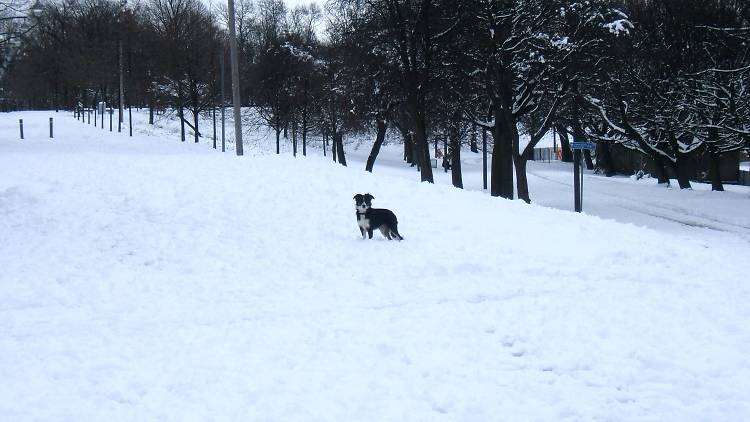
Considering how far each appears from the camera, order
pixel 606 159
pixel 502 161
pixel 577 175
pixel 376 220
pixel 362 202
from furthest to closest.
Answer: pixel 606 159, pixel 502 161, pixel 577 175, pixel 376 220, pixel 362 202

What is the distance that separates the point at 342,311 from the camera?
7969mm

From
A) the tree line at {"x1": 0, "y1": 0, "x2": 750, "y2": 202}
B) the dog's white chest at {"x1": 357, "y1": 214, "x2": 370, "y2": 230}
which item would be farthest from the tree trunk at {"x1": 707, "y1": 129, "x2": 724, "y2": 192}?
the dog's white chest at {"x1": 357, "y1": 214, "x2": 370, "y2": 230}

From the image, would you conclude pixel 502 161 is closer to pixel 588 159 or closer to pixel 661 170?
pixel 661 170

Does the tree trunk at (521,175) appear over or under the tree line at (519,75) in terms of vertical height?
under

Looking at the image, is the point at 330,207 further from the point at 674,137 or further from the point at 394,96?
the point at 674,137

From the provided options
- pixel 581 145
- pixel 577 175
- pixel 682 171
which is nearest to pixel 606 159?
pixel 682 171

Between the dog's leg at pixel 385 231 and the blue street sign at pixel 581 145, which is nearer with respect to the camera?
the dog's leg at pixel 385 231

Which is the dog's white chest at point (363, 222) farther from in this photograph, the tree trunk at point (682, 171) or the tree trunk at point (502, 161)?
the tree trunk at point (682, 171)

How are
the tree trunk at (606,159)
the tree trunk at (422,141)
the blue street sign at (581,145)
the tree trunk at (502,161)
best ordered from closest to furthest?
the blue street sign at (581,145)
the tree trunk at (502,161)
the tree trunk at (422,141)
the tree trunk at (606,159)

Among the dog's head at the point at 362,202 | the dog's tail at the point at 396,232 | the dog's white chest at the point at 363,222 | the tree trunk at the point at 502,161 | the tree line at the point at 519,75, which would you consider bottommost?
the dog's tail at the point at 396,232

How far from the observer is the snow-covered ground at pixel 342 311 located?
543 cm

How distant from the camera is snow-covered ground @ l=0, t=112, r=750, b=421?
5.43 m

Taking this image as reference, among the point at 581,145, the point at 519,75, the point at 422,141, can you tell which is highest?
the point at 519,75

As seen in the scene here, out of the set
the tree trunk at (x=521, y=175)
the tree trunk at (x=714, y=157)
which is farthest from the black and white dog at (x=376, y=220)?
the tree trunk at (x=714, y=157)
